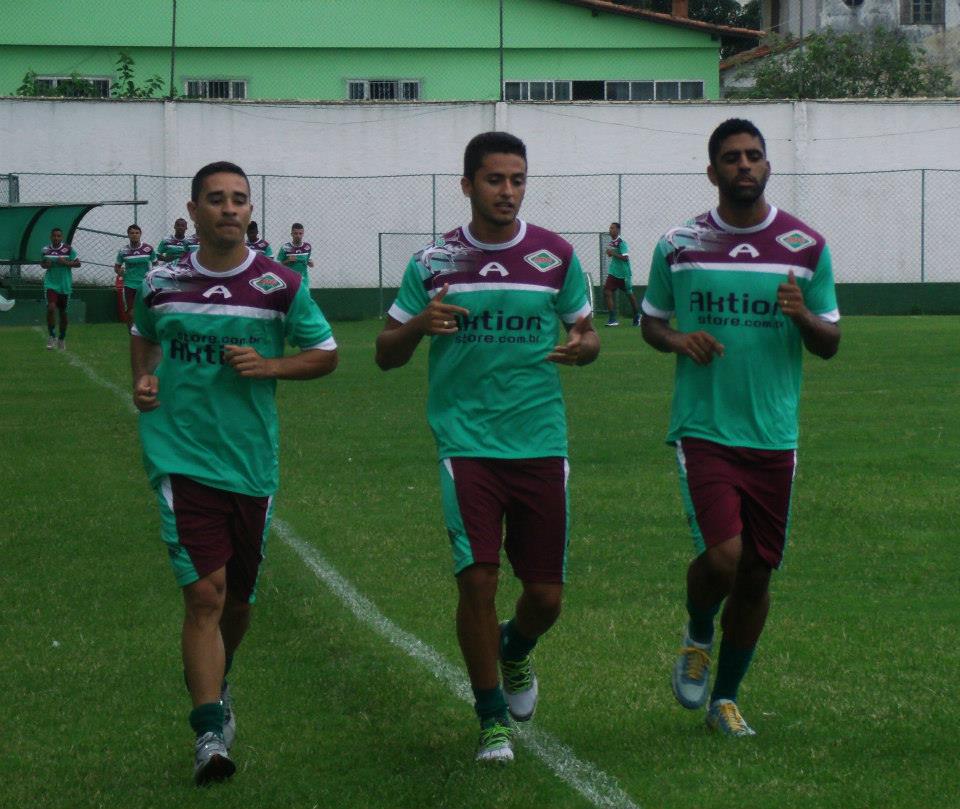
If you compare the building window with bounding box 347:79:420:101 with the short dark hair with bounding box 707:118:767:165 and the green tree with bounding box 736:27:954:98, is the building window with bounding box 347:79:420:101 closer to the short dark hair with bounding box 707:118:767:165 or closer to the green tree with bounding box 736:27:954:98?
the green tree with bounding box 736:27:954:98

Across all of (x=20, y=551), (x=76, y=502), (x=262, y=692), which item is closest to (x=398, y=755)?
(x=262, y=692)

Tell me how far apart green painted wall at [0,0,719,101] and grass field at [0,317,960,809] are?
107 ft

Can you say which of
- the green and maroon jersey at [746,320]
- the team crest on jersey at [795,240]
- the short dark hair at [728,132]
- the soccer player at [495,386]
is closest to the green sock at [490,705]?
the soccer player at [495,386]

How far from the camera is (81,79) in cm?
4428

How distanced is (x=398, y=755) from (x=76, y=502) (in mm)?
6367

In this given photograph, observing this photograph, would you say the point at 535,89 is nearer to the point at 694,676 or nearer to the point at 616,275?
the point at 616,275

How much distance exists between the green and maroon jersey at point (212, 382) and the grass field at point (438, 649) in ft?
3.42

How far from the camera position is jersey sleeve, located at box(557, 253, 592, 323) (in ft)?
19.4

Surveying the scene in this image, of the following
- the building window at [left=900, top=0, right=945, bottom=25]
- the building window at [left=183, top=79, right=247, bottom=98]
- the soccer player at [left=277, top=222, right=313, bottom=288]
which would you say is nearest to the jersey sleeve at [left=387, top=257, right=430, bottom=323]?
the soccer player at [left=277, top=222, right=313, bottom=288]

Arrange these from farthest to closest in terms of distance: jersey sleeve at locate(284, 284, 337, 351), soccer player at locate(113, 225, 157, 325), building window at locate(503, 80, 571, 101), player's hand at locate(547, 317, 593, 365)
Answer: building window at locate(503, 80, 571, 101) → soccer player at locate(113, 225, 157, 325) → jersey sleeve at locate(284, 284, 337, 351) → player's hand at locate(547, 317, 593, 365)

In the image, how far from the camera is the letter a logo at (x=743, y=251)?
6004 mm

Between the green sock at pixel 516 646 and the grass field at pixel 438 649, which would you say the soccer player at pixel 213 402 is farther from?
the green sock at pixel 516 646

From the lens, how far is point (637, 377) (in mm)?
20609

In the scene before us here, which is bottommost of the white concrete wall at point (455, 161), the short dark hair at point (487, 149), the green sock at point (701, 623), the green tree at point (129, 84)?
the green sock at point (701, 623)
